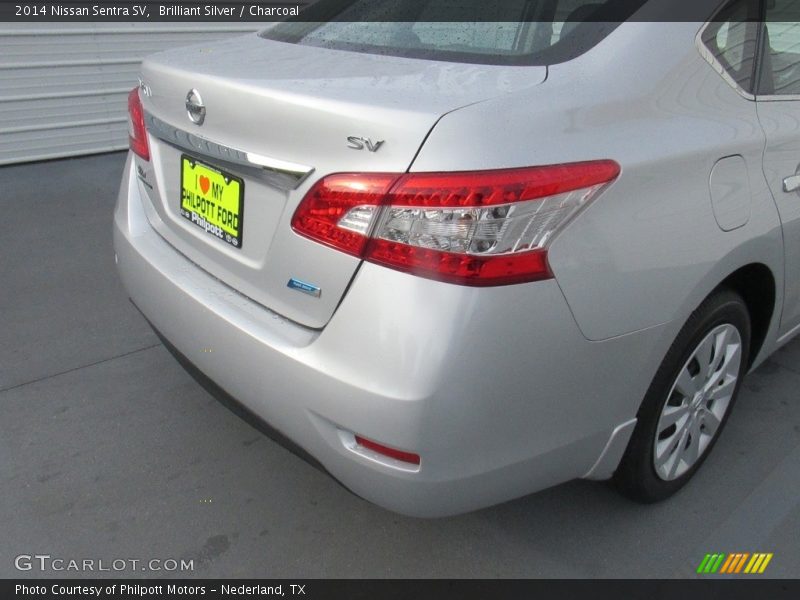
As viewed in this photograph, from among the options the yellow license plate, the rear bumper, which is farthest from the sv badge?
the yellow license plate

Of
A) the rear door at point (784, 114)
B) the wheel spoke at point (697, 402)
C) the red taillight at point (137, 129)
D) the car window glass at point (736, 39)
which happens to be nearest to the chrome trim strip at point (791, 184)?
the rear door at point (784, 114)

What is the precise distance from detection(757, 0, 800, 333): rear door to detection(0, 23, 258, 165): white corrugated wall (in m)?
5.28

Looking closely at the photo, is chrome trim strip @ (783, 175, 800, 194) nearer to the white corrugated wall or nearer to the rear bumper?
the rear bumper

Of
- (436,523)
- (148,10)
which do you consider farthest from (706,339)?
(148,10)

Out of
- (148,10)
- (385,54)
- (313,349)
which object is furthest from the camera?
(148,10)

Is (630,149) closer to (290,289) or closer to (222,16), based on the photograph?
(290,289)

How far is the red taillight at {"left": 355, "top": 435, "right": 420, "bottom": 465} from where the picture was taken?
4.97ft

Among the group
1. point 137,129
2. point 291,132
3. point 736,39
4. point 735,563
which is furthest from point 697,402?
point 137,129

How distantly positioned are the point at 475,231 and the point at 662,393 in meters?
0.80

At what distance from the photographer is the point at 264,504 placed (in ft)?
7.22

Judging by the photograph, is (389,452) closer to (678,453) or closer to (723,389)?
(678,453)

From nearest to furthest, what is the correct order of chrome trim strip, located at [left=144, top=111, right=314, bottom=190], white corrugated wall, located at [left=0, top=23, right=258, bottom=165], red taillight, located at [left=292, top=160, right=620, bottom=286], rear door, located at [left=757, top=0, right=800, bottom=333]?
red taillight, located at [left=292, top=160, right=620, bottom=286]
chrome trim strip, located at [left=144, top=111, right=314, bottom=190]
rear door, located at [left=757, top=0, right=800, bottom=333]
white corrugated wall, located at [left=0, top=23, right=258, bottom=165]

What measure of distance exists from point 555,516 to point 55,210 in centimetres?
391

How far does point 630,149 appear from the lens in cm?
161
